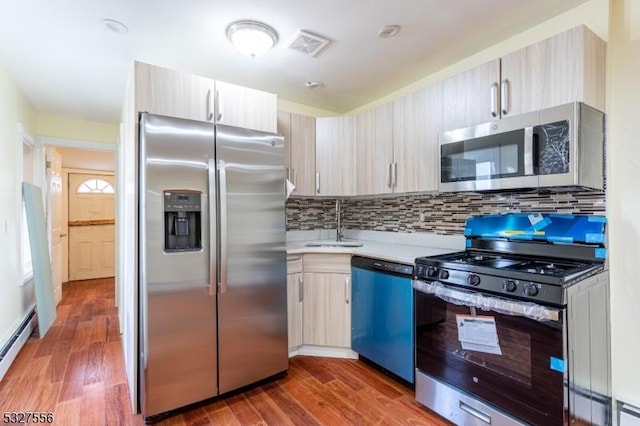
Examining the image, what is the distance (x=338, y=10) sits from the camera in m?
1.90

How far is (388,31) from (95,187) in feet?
21.3

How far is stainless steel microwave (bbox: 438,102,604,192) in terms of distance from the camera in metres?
1.64

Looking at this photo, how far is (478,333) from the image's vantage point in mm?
1741

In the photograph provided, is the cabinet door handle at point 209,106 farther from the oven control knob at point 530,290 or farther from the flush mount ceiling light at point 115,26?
the oven control knob at point 530,290

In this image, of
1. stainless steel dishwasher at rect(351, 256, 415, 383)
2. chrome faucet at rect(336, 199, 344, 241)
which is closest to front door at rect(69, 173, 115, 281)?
chrome faucet at rect(336, 199, 344, 241)

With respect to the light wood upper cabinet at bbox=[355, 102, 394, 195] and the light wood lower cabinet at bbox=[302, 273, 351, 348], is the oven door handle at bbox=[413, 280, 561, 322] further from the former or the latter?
the light wood upper cabinet at bbox=[355, 102, 394, 195]

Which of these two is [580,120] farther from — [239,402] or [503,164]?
[239,402]

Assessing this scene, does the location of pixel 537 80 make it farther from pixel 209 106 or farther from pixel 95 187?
pixel 95 187

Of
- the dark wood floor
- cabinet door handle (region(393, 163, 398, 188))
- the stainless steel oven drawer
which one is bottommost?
the dark wood floor

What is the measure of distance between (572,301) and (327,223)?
244 centimetres

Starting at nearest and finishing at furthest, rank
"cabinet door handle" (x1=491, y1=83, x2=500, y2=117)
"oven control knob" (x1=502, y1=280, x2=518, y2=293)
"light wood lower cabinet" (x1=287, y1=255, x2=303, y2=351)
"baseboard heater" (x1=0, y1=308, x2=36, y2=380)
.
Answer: "oven control knob" (x1=502, y1=280, x2=518, y2=293) → "cabinet door handle" (x1=491, y1=83, x2=500, y2=117) → "baseboard heater" (x1=0, y1=308, x2=36, y2=380) → "light wood lower cabinet" (x1=287, y1=255, x2=303, y2=351)

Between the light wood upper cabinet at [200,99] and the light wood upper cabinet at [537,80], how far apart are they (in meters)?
1.43

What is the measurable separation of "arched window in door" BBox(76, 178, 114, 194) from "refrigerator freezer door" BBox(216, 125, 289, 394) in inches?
221

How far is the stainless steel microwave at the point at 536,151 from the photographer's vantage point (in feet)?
5.38
